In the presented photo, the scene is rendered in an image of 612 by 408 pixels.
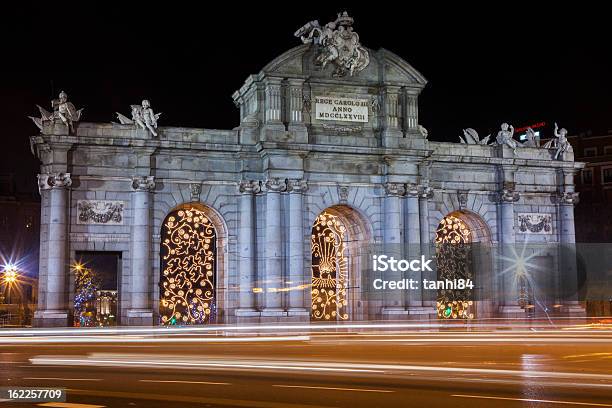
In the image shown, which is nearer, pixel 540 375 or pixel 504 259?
pixel 540 375

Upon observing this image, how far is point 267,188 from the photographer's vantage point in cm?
4050

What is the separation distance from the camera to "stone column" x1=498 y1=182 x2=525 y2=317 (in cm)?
4534

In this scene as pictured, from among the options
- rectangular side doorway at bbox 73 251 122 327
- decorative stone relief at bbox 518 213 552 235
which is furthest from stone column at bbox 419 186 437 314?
rectangular side doorway at bbox 73 251 122 327

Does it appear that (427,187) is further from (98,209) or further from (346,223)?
(98,209)

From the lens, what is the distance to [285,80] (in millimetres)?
41156

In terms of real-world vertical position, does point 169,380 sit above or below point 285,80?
below

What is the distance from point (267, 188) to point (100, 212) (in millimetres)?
8088

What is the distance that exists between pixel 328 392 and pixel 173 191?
26.1 m

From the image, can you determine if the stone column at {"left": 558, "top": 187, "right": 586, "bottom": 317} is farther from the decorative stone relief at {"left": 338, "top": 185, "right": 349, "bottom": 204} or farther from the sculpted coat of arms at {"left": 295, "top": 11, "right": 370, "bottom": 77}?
the sculpted coat of arms at {"left": 295, "top": 11, "right": 370, "bottom": 77}

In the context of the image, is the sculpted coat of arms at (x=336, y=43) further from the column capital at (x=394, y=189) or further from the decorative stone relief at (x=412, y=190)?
the decorative stone relief at (x=412, y=190)

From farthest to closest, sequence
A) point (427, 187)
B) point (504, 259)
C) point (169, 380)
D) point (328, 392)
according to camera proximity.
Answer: point (504, 259) → point (427, 187) → point (169, 380) → point (328, 392)

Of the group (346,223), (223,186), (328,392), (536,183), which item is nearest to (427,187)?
(346,223)

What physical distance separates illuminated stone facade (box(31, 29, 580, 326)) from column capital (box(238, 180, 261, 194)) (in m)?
0.05

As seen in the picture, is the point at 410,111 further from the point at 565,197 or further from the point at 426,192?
the point at 565,197
